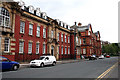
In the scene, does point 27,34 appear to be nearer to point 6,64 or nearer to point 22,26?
point 22,26

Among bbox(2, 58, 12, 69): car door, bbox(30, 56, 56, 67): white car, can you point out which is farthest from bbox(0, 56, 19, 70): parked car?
bbox(30, 56, 56, 67): white car

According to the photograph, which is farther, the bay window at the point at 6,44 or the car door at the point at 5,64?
the bay window at the point at 6,44

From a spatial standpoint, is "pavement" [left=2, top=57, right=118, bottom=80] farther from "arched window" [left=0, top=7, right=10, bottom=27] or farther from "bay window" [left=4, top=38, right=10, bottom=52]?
"arched window" [left=0, top=7, right=10, bottom=27]

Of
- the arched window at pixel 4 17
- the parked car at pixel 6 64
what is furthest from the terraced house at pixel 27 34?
the parked car at pixel 6 64

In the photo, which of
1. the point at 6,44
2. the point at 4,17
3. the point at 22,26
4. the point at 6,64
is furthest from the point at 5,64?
the point at 22,26

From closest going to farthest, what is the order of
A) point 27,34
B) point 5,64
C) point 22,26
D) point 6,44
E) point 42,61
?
point 5,64
point 42,61
point 6,44
point 22,26
point 27,34

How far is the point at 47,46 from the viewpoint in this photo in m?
28.0

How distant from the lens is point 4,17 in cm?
1814

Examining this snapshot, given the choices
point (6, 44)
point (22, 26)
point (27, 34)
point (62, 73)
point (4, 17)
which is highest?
point (4, 17)

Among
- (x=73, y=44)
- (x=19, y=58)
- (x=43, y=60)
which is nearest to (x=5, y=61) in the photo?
(x=43, y=60)

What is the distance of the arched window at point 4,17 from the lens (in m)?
17.7

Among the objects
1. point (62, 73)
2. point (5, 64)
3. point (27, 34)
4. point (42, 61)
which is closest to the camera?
point (62, 73)

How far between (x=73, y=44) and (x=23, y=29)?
2078 cm

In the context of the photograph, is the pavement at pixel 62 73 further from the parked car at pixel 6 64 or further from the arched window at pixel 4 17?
the arched window at pixel 4 17
